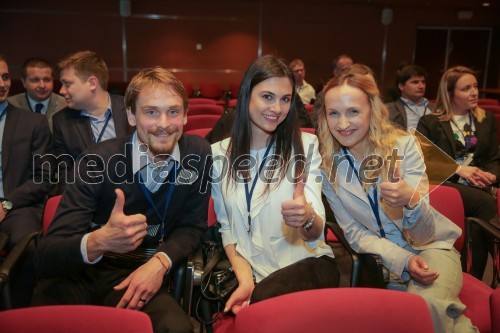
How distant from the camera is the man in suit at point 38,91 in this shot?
13.1 ft

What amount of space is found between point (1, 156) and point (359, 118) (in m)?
2.21

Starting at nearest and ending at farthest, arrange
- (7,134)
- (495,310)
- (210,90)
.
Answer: (495,310)
(7,134)
(210,90)

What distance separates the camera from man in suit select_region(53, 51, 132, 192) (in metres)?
2.81

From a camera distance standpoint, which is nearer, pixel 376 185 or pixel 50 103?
pixel 376 185

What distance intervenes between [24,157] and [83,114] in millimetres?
479

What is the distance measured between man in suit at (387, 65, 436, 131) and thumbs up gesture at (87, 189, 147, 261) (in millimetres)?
3146

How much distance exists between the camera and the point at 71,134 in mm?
2807

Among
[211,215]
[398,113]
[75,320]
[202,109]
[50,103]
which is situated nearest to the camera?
[75,320]

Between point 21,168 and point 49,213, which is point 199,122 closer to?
point 21,168

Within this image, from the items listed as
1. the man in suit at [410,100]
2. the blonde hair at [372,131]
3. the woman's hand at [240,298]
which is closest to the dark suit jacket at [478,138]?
the man in suit at [410,100]

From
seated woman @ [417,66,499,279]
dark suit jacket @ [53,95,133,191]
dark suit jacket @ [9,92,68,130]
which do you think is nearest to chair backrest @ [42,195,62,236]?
dark suit jacket @ [53,95,133,191]

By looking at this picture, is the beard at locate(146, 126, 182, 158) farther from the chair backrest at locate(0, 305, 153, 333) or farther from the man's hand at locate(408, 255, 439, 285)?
the man's hand at locate(408, 255, 439, 285)

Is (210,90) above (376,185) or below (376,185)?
above

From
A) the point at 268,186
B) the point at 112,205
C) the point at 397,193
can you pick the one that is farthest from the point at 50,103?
the point at 397,193
